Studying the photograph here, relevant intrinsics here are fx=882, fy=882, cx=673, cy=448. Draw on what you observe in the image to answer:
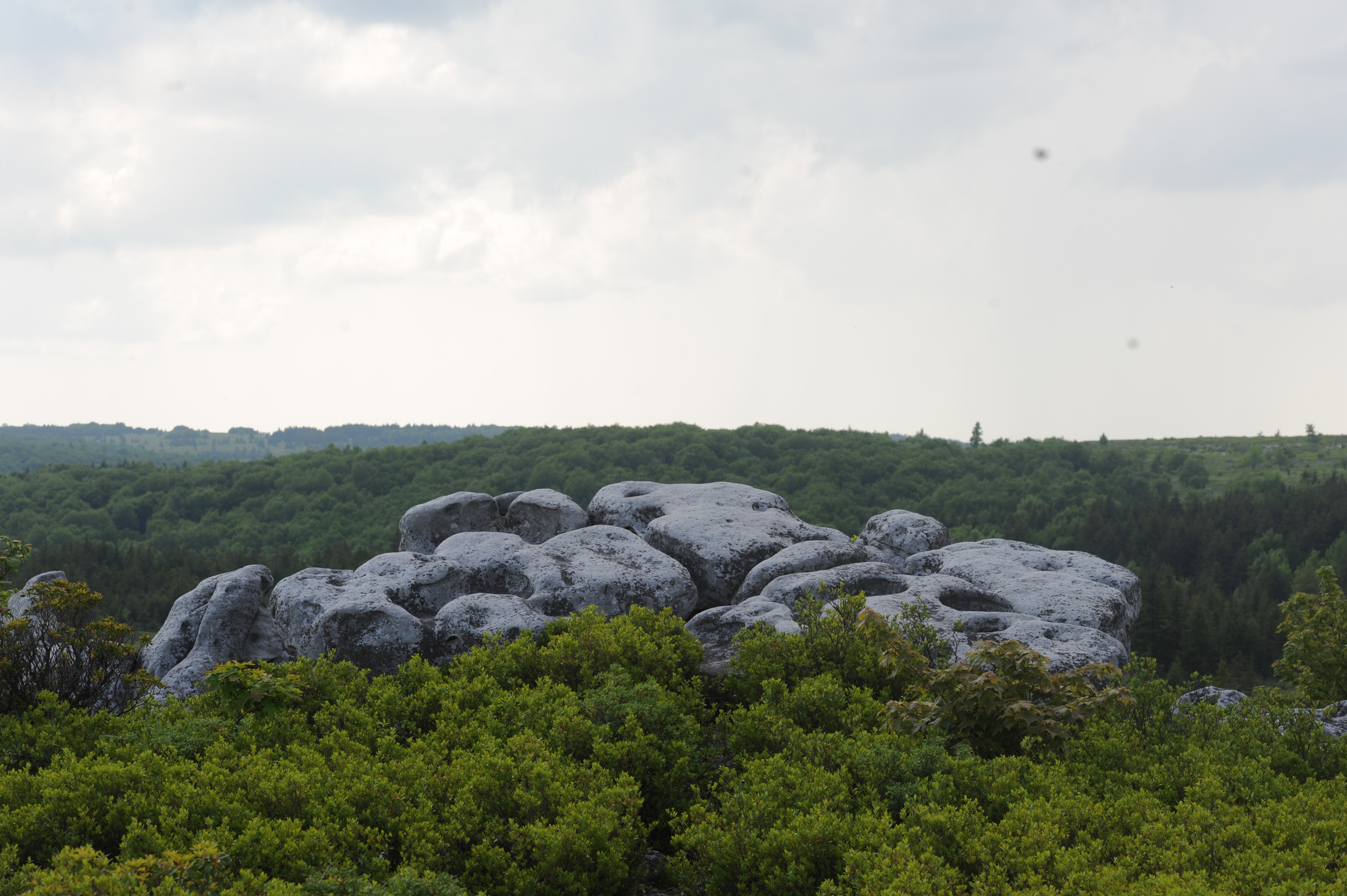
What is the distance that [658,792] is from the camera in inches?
346

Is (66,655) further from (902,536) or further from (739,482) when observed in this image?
(739,482)

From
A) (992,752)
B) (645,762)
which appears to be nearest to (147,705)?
(645,762)

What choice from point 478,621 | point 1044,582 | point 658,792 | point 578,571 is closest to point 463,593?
point 578,571

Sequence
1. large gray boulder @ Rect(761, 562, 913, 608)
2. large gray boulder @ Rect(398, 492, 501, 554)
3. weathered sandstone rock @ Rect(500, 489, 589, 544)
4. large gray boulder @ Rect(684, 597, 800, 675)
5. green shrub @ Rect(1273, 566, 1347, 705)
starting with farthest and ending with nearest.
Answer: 1. green shrub @ Rect(1273, 566, 1347, 705)
2. large gray boulder @ Rect(398, 492, 501, 554)
3. weathered sandstone rock @ Rect(500, 489, 589, 544)
4. large gray boulder @ Rect(761, 562, 913, 608)
5. large gray boulder @ Rect(684, 597, 800, 675)

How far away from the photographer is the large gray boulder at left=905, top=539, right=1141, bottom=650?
1419cm

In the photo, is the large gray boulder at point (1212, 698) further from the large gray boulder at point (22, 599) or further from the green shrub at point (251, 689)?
the large gray boulder at point (22, 599)

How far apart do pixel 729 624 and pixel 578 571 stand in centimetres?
312

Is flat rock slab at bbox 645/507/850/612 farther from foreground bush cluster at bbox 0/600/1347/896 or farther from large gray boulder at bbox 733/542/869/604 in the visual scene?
foreground bush cluster at bbox 0/600/1347/896

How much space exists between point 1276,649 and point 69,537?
13491 centimetres

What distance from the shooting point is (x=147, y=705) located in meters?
10.6

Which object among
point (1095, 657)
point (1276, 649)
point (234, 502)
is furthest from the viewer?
point (234, 502)

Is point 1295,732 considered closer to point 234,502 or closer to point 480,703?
point 480,703

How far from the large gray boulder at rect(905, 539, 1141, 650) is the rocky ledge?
0.03 m

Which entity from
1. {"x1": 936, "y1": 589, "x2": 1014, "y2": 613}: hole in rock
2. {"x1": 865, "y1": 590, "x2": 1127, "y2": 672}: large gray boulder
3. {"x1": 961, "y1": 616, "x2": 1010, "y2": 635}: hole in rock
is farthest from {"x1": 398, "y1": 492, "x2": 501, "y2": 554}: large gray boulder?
{"x1": 961, "y1": 616, "x2": 1010, "y2": 635}: hole in rock
